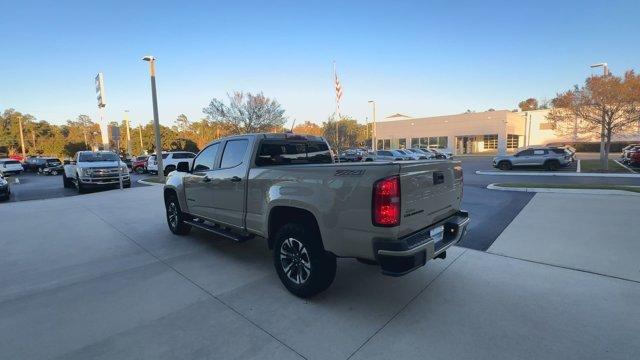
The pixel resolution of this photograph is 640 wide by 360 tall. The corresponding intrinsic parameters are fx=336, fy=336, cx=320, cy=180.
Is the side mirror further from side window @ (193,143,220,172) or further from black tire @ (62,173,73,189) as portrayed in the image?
black tire @ (62,173,73,189)

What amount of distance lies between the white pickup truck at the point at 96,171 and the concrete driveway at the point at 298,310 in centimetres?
1074

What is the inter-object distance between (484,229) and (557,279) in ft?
8.02

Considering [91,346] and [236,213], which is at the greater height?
[236,213]

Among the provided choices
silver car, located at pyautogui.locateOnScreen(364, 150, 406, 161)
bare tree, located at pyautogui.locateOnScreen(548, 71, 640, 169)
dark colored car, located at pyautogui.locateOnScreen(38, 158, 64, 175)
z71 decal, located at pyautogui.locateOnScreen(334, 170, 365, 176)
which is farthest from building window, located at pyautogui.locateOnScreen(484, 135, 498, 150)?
dark colored car, located at pyautogui.locateOnScreen(38, 158, 64, 175)

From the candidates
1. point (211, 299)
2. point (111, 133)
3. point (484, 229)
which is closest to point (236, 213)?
point (211, 299)

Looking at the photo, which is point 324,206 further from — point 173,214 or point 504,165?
point 504,165

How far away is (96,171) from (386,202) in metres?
16.0

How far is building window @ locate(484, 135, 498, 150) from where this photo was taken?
46.2 meters

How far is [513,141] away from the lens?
160 feet

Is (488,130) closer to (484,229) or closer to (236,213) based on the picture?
(484,229)

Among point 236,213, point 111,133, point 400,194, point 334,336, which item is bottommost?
point 334,336

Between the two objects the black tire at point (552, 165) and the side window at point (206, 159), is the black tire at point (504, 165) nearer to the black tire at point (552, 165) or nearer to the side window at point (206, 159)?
the black tire at point (552, 165)

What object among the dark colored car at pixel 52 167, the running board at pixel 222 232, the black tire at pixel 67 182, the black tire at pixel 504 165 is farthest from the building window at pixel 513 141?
the dark colored car at pixel 52 167

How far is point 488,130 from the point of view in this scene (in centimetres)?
4541
